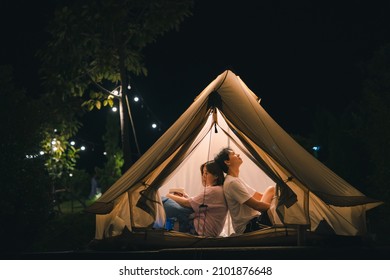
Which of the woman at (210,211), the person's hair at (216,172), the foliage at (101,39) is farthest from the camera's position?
the foliage at (101,39)

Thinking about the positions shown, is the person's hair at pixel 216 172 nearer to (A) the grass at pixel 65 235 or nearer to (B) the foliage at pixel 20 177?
(A) the grass at pixel 65 235

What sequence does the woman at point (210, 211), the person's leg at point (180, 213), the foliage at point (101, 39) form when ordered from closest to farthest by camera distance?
the woman at point (210, 211), the person's leg at point (180, 213), the foliage at point (101, 39)

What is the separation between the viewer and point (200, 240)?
19.8 feet

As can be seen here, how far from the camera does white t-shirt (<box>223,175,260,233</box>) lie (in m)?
6.30

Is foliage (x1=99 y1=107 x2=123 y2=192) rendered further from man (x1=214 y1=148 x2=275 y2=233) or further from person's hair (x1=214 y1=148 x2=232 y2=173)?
man (x1=214 y1=148 x2=275 y2=233)

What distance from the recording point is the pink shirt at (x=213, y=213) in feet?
21.2

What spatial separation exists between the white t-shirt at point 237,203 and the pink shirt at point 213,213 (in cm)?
9

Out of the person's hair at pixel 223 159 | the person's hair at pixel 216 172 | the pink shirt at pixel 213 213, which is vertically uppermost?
the person's hair at pixel 223 159

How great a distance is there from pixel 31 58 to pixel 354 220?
975cm

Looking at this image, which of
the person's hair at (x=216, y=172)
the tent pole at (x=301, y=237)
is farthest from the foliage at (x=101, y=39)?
the tent pole at (x=301, y=237)

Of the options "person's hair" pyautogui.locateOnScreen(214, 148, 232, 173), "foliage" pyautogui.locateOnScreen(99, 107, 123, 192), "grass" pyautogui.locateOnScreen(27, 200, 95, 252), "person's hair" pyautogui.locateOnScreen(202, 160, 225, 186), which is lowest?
"grass" pyautogui.locateOnScreen(27, 200, 95, 252)

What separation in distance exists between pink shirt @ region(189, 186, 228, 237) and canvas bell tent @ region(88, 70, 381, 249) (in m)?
0.42

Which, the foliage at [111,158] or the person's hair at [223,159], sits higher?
the foliage at [111,158]

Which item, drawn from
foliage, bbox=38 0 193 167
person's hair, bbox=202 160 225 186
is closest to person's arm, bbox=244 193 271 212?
person's hair, bbox=202 160 225 186
